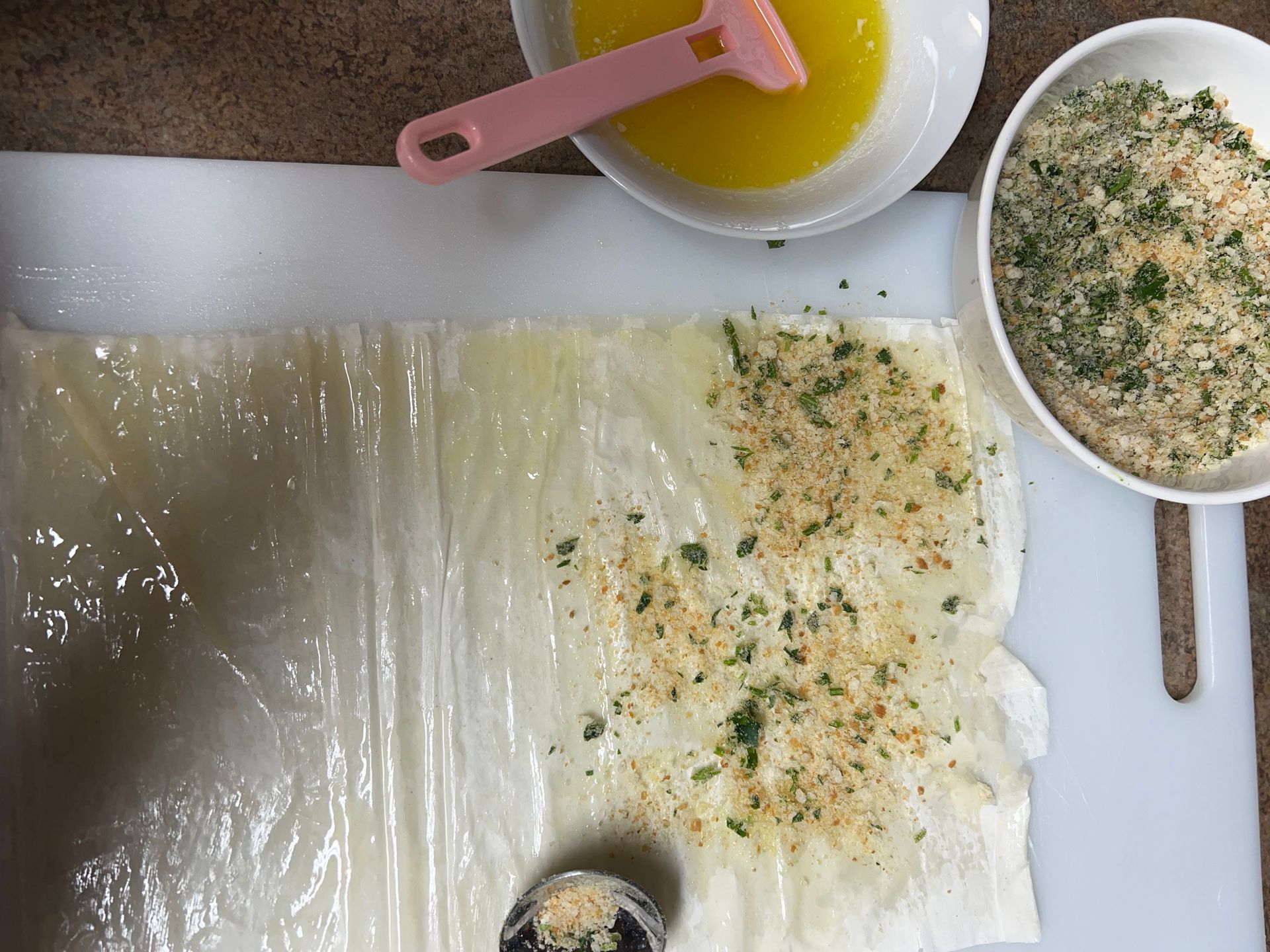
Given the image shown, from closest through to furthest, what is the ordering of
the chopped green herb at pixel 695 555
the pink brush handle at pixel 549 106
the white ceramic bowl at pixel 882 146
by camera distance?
the pink brush handle at pixel 549 106 → the white ceramic bowl at pixel 882 146 → the chopped green herb at pixel 695 555

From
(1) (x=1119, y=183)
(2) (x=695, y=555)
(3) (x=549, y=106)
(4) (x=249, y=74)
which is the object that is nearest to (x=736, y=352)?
(2) (x=695, y=555)

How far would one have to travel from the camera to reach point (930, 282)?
111cm

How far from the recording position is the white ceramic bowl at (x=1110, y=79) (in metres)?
0.94

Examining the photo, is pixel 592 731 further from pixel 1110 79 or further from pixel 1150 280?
pixel 1110 79

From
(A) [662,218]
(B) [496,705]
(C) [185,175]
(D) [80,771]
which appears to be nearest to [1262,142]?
(A) [662,218]

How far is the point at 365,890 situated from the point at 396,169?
2.84 ft

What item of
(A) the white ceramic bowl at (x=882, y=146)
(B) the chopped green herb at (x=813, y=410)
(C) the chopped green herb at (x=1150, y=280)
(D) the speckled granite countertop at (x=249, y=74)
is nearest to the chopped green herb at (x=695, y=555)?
(B) the chopped green herb at (x=813, y=410)

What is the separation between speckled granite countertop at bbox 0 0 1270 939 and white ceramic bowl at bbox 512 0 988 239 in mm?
148

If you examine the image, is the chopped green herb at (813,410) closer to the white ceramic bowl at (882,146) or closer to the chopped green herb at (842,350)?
the chopped green herb at (842,350)

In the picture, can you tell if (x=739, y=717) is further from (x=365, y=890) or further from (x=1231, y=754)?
(x=1231, y=754)

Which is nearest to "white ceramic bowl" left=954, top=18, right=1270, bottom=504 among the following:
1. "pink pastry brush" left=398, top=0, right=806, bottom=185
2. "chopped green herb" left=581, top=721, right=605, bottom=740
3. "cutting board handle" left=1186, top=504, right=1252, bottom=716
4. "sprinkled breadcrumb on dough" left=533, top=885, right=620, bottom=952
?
"cutting board handle" left=1186, top=504, right=1252, bottom=716

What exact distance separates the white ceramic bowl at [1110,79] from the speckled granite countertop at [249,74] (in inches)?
6.0

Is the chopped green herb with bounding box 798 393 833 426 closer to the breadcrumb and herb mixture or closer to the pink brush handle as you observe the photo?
the breadcrumb and herb mixture

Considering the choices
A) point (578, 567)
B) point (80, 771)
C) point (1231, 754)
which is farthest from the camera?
point (1231, 754)
